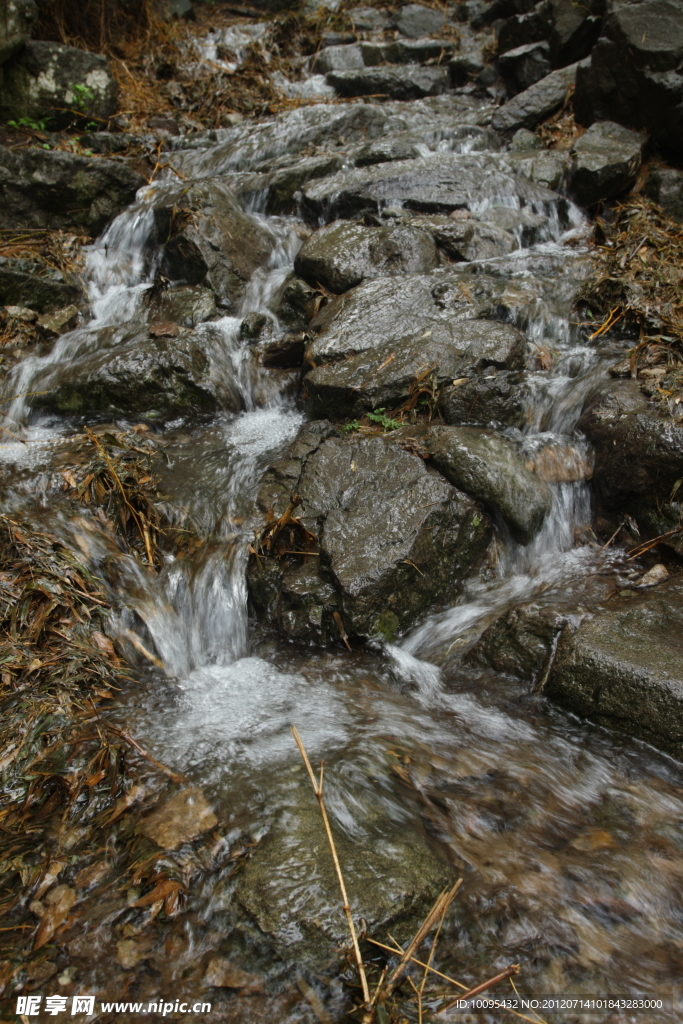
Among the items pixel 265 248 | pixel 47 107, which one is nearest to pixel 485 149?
pixel 265 248

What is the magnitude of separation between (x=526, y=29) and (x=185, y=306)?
26.4ft

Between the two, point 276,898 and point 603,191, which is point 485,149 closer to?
point 603,191

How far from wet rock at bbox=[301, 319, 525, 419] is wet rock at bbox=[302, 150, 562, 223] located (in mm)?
2821

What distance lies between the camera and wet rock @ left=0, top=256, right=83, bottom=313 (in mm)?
5938

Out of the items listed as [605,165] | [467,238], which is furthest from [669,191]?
[467,238]

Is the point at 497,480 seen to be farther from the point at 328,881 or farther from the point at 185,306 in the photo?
the point at 185,306

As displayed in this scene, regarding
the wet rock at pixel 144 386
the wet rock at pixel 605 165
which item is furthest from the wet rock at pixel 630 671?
the wet rock at pixel 605 165

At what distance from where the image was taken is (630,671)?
255 cm

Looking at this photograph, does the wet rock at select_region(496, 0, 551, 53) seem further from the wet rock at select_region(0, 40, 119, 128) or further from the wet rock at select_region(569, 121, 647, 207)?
the wet rock at select_region(0, 40, 119, 128)

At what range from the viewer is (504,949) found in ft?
6.09

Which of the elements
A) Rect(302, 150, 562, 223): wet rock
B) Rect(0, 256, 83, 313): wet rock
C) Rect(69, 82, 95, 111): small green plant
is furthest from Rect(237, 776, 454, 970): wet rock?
Rect(69, 82, 95, 111): small green plant

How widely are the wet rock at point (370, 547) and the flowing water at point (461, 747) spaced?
0.14 metres

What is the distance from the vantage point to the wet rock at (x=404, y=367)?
424 centimetres

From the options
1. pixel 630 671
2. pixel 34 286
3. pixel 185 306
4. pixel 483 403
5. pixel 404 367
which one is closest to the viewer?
pixel 630 671
